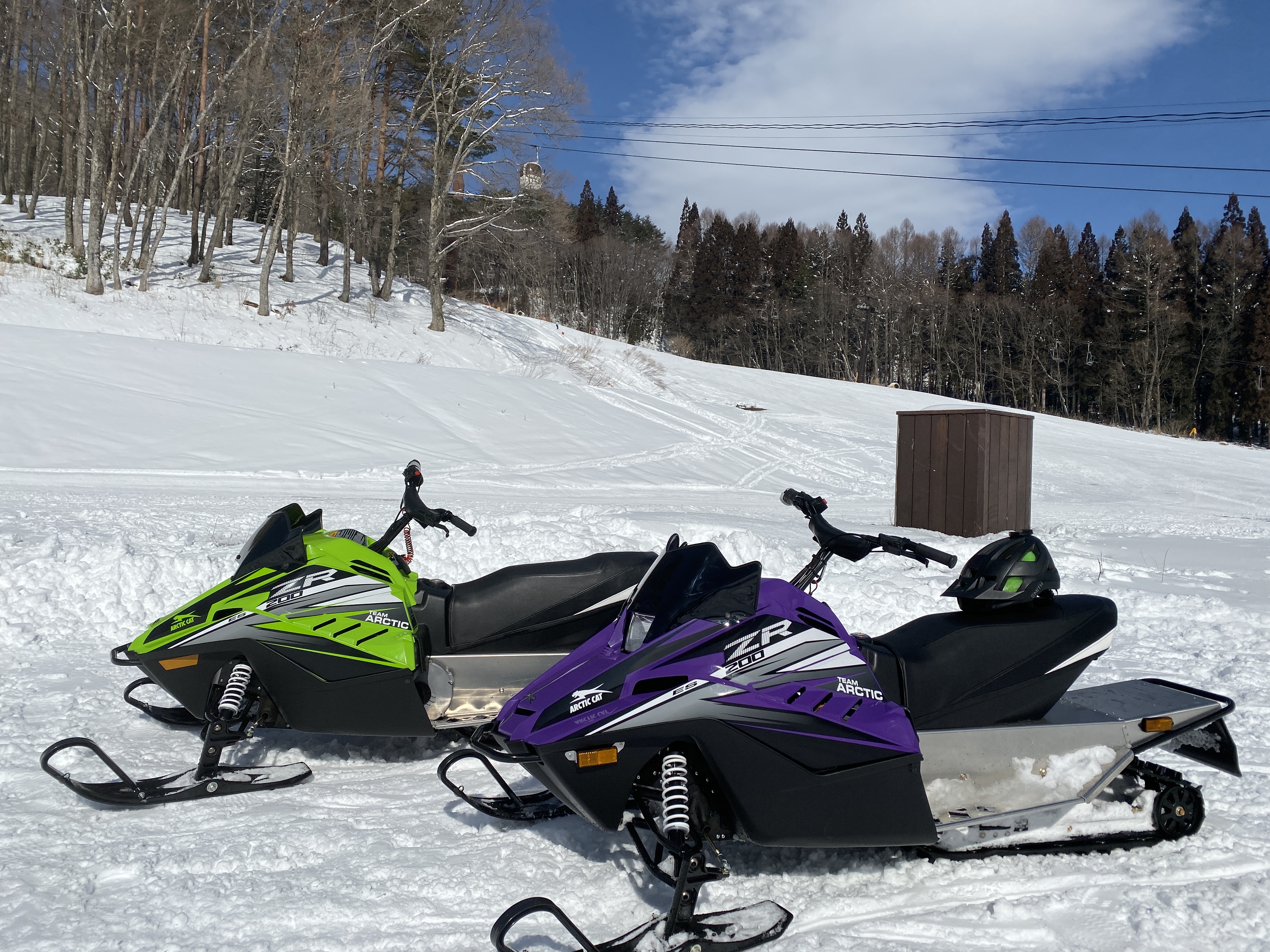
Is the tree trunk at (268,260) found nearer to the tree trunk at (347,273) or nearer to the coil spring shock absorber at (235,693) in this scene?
the tree trunk at (347,273)

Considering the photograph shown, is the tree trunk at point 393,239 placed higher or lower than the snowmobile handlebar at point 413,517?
higher

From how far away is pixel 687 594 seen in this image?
8.01 ft

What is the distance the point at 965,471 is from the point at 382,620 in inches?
320

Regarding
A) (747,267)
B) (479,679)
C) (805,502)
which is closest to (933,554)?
(805,502)

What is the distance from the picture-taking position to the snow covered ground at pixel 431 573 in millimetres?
2340

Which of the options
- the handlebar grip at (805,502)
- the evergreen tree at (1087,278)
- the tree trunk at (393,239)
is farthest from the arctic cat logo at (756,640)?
the evergreen tree at (1087,278)

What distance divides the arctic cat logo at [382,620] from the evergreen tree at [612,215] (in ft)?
216

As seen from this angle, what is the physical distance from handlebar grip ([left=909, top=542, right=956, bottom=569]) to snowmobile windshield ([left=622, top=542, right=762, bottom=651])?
1.81ft

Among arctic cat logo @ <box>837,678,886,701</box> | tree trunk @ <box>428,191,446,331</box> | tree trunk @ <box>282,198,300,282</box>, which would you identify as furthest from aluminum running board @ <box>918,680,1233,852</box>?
tree trunk @ <box>428,191,446,331</box>

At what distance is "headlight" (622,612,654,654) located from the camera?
2381 mm

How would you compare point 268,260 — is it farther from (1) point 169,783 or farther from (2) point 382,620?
(1) point 169,783

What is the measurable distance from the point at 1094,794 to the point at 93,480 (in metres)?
10.3

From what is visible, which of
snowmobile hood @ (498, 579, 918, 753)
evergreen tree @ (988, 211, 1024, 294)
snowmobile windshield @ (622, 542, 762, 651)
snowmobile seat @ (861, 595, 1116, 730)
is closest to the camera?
snowmobile hood @ (498, 579, 918, 753)

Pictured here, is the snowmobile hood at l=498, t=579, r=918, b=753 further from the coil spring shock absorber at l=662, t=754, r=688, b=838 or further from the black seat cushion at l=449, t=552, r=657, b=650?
the black seat cushion at l=449, t=552, r=657, b=650
